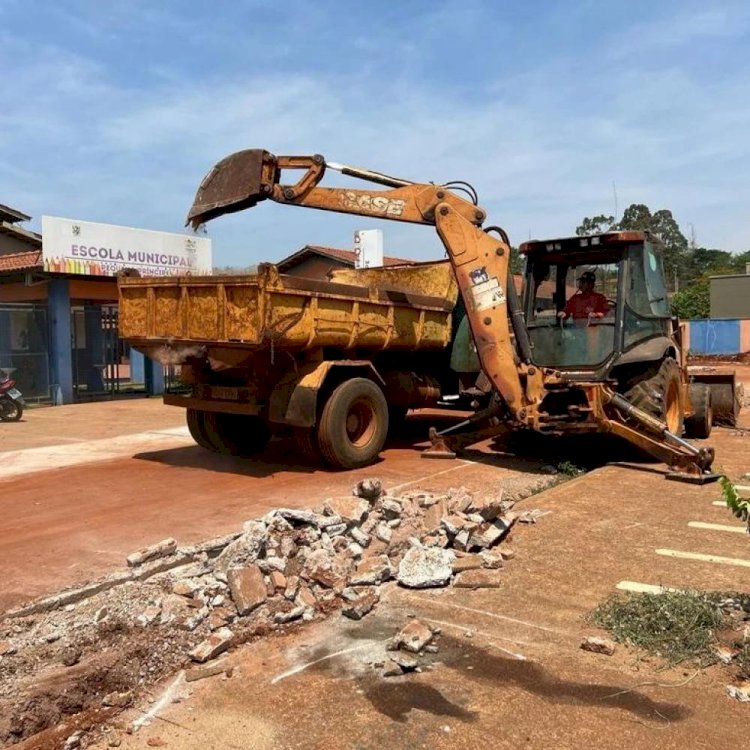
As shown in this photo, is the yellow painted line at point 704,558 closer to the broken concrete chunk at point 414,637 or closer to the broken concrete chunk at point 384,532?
the broken concrete chunk at point 384,532

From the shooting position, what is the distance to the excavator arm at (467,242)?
8719 mm

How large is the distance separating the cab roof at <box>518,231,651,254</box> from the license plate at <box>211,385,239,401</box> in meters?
4.11

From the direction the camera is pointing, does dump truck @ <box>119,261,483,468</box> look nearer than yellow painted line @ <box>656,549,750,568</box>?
No

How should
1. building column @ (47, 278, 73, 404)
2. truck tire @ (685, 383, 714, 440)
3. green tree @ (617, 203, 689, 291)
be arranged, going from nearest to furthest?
truck tire @ (685, 383, 714, 440) → building column @ (47, 278, 73, 404) → green tree @ (617, 203, 689, 291)

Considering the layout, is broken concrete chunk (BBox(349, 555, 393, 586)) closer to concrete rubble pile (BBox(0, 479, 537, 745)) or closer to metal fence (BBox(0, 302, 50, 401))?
concrete rubble pile (BBox(0, 479, 537, 745))

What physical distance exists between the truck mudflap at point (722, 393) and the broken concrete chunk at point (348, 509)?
848 centimetres

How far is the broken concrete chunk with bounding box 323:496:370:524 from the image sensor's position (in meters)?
6.15

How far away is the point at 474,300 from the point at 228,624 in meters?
5.58

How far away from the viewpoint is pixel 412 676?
12.5ft

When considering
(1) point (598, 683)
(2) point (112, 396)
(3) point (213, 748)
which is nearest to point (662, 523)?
(1) point (598, 683)

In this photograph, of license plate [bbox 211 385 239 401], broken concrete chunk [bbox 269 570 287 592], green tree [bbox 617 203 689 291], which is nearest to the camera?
broken concrete chunk [bbox 269 570 287 592]

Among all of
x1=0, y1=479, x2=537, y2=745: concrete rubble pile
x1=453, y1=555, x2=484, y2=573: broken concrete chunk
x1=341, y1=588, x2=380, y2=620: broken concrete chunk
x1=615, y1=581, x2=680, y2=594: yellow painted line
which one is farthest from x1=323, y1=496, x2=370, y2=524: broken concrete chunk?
x1=615, y1=581, x2=680, y2=594: yellow painted line

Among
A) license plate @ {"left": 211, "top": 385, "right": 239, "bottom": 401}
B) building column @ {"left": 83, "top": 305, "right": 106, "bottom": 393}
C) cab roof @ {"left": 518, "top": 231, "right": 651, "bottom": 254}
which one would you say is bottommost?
license plate @ {"left": 211, "top": 385, "right": 239, "bottom": 401}

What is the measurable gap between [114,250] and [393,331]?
36.5 ft
